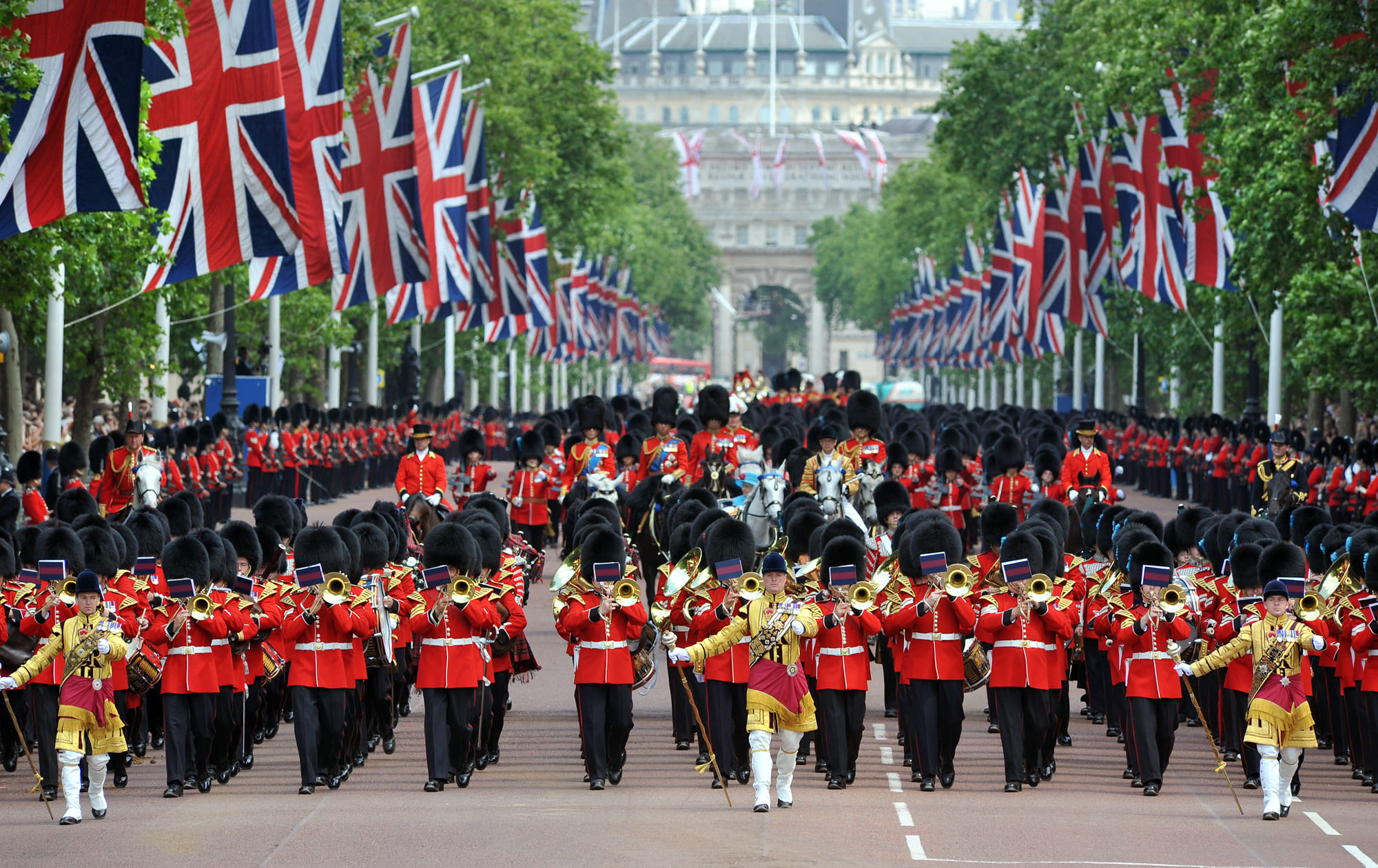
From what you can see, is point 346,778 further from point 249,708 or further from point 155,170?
point 155,170

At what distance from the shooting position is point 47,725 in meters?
12.3

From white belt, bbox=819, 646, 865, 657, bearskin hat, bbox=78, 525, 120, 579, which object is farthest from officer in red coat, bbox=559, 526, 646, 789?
bearskin hat, bbox=78, 525, 120, 579

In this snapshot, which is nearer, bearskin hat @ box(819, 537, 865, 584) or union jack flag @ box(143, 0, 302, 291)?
bearskin hat @ box(819, 537, 865, 584)

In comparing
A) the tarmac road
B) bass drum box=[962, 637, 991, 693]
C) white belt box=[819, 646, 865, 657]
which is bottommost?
the tarmac road

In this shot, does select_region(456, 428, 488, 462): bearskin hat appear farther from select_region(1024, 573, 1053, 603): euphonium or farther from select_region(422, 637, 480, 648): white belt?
select_region(1024, 573, 1053, 603): euphonium

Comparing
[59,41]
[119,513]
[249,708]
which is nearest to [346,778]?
[249,708]

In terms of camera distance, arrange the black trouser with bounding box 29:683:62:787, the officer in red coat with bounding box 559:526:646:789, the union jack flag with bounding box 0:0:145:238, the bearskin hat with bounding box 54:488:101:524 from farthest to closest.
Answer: the bearskin hat with bounding box 54:488:101:524 → the union jack flag with bounding box 0:0:145:238 → the officer in red coat with bounding box 559:526:646:789 → the black trouser with bounding box 29:683:62:787

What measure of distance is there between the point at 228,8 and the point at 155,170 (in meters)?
1.90

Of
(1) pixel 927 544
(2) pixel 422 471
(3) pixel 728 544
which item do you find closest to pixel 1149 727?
(1) pixel 927 544

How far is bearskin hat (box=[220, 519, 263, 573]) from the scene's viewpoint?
1348 cm

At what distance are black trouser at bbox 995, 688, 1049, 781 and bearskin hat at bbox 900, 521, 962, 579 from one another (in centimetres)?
82

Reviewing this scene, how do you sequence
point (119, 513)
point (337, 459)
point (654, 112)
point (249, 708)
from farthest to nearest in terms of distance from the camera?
point (654, 112) → point (337, 459) → point (119, 513) → point (249, 708)

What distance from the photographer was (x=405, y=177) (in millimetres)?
29594

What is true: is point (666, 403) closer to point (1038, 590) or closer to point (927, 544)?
point (927, 544)
